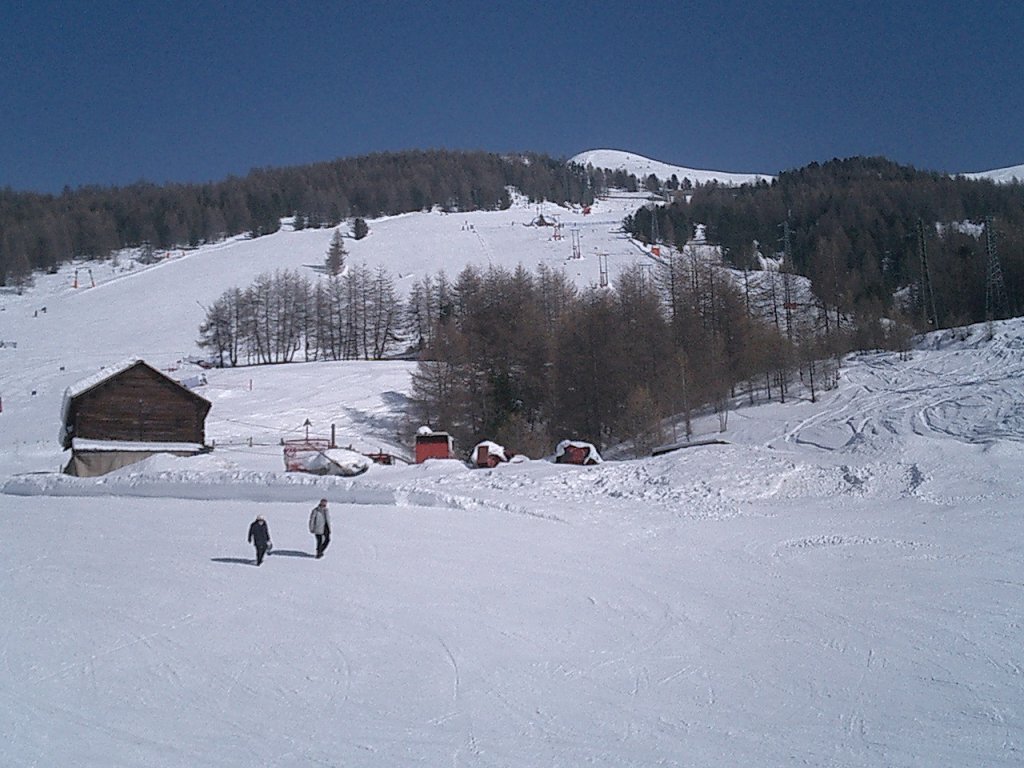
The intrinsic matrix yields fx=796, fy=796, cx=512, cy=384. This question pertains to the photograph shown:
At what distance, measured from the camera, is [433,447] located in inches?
1462

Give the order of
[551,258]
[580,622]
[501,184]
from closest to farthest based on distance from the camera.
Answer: [580,622], [551,258], [501,184]

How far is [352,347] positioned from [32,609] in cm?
7001

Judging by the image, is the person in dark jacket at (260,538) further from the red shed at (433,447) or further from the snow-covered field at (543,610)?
the red shed at (433,447)

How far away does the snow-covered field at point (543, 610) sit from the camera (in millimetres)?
7867

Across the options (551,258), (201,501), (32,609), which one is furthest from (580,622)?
(551,258)

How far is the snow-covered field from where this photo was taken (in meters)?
7.87

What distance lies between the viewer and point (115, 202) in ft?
536

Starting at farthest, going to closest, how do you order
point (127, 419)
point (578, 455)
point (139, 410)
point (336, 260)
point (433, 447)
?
point (336, 260) → point (139, 410) → point (127, 419) → point (433, 447) → point (578, 455)

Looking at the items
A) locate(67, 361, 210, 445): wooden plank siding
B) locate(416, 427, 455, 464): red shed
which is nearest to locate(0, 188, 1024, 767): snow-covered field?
locate(416, 427, 455, 464): red shed

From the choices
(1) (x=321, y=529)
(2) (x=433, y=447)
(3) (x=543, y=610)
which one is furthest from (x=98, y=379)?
(3) (x=543, y=610)

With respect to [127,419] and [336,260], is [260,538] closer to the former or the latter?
[127,419]

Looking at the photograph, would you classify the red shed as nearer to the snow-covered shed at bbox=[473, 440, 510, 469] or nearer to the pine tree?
the snow-covered shed at bbox=[473, 440, 510, 469]

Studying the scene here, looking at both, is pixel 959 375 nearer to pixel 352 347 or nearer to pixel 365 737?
pixel 365 737

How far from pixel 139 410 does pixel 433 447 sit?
50.8 feet
